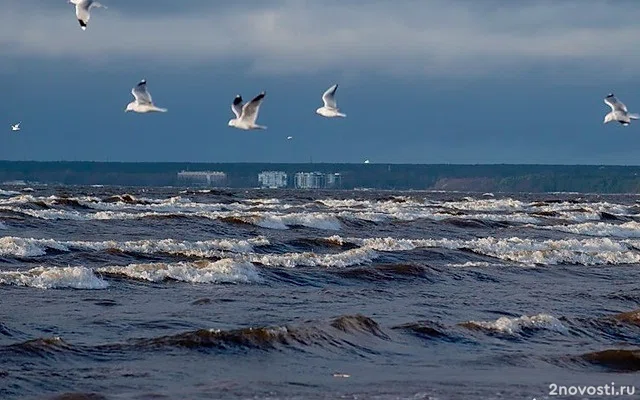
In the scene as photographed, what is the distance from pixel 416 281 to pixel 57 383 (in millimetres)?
12573

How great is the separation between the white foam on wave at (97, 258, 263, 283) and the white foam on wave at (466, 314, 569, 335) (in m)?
6.19

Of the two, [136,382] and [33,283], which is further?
[33,283]

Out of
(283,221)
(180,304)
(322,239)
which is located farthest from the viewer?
(283,221)

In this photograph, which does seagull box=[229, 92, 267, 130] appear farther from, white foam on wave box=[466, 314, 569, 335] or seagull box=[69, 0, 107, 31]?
white foam on wave box=[466, 314, 569, 335]

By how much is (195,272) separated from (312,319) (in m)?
5.83

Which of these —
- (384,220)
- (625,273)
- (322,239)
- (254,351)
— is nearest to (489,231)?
(384,220)

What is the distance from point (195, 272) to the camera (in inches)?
893

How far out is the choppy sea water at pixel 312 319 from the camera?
13.1 meters

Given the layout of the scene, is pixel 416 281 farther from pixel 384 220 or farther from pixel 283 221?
pixel 384 220

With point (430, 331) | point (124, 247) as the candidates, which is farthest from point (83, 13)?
point (430, 331)

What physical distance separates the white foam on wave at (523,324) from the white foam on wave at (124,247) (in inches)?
421

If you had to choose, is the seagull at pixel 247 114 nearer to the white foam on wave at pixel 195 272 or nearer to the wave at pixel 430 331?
the white foam on wave at pixel 195 272

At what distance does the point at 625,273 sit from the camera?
2859cm

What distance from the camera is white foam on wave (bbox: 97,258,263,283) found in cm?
2227
